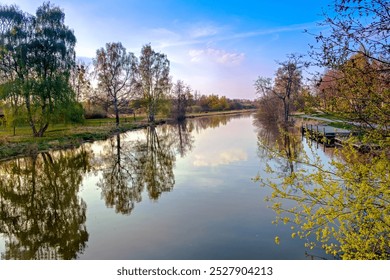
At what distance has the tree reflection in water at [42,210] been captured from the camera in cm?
695

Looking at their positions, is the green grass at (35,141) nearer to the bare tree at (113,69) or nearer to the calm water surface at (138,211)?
the calm water surface at (138,211)

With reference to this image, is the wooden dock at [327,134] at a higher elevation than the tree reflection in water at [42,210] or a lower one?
higher

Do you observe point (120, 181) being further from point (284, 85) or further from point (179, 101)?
point (179, 101)

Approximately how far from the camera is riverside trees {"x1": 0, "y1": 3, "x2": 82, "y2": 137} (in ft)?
76.0

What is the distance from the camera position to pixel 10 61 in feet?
77.8

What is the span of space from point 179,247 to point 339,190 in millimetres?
3979

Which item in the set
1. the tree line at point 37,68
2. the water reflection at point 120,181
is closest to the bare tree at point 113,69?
the tree line at point 37,68

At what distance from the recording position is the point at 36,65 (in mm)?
24422

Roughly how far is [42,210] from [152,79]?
130 ft

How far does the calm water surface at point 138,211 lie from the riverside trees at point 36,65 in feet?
28.4

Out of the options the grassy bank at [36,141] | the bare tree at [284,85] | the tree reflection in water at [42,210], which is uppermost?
the bare tree at [284,85]

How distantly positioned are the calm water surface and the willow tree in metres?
31.4

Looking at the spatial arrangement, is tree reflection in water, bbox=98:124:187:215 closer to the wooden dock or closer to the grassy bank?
the grassy bank
